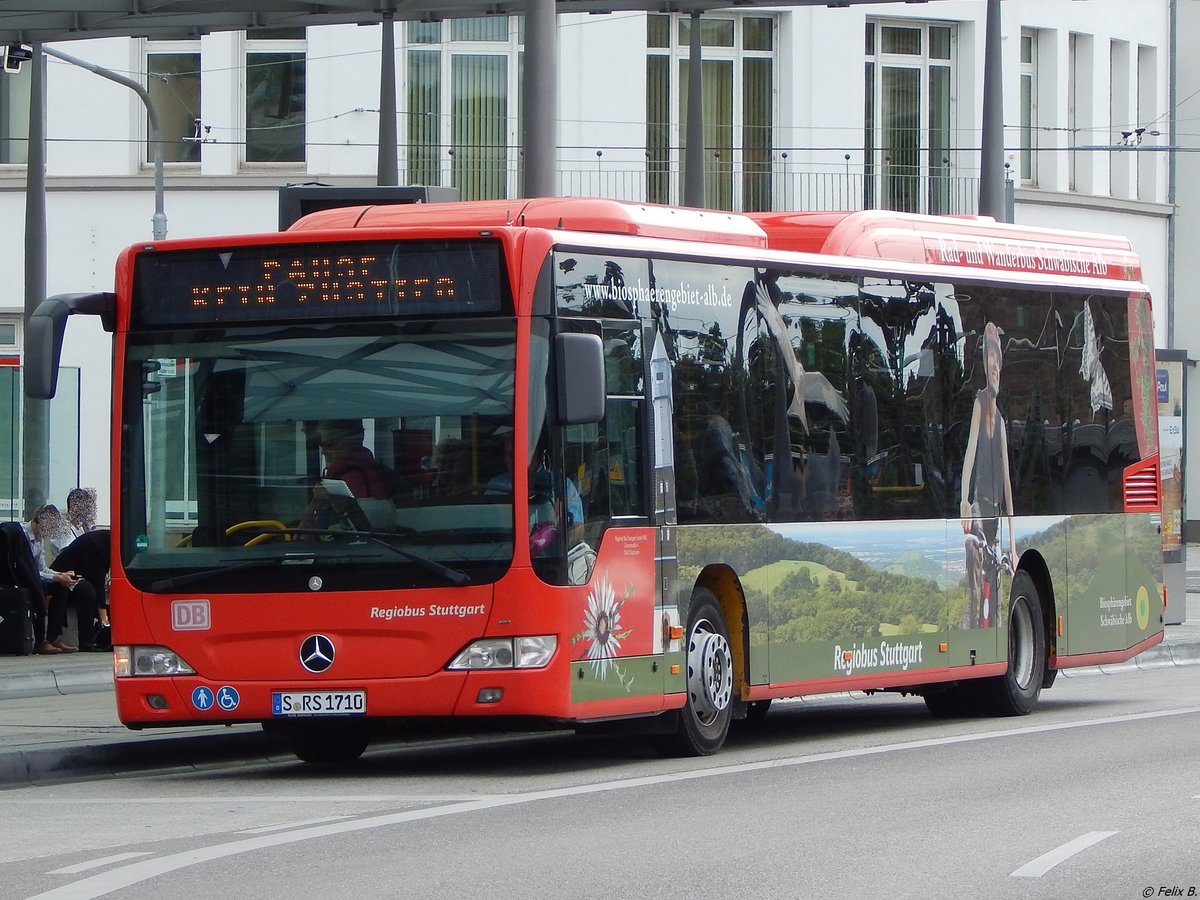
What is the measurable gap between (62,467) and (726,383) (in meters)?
13.7

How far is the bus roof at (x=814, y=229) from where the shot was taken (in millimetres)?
13008

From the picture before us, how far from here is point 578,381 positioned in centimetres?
1182

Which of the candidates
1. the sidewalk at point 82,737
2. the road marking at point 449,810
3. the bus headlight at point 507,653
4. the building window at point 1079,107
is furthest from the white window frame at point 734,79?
the bus headlight at point 507,653

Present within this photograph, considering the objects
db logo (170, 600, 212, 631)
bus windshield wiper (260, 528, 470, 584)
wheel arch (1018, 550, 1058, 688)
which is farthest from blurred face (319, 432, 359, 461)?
wheel arch (1018, 550, 1058, 688)

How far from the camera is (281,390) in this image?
1222 cm

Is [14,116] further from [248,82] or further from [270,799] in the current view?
[270,799]

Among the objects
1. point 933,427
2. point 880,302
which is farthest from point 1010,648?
point 880,302

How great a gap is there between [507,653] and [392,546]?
2.67 ft

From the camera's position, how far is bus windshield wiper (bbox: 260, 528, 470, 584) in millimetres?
11883

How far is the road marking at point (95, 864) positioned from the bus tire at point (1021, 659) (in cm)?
867

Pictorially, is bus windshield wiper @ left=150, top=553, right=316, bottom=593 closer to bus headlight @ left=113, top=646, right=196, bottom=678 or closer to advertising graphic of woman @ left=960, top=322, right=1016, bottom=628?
bus headlight @ left=113, top=646, right=196, bottom=678

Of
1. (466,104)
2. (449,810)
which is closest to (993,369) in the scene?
(449,810)

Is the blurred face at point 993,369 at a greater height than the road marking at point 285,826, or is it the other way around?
the blurred face at point 993,369

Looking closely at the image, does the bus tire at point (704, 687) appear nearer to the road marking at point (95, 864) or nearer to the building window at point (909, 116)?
the road marking at point (95, 864)
